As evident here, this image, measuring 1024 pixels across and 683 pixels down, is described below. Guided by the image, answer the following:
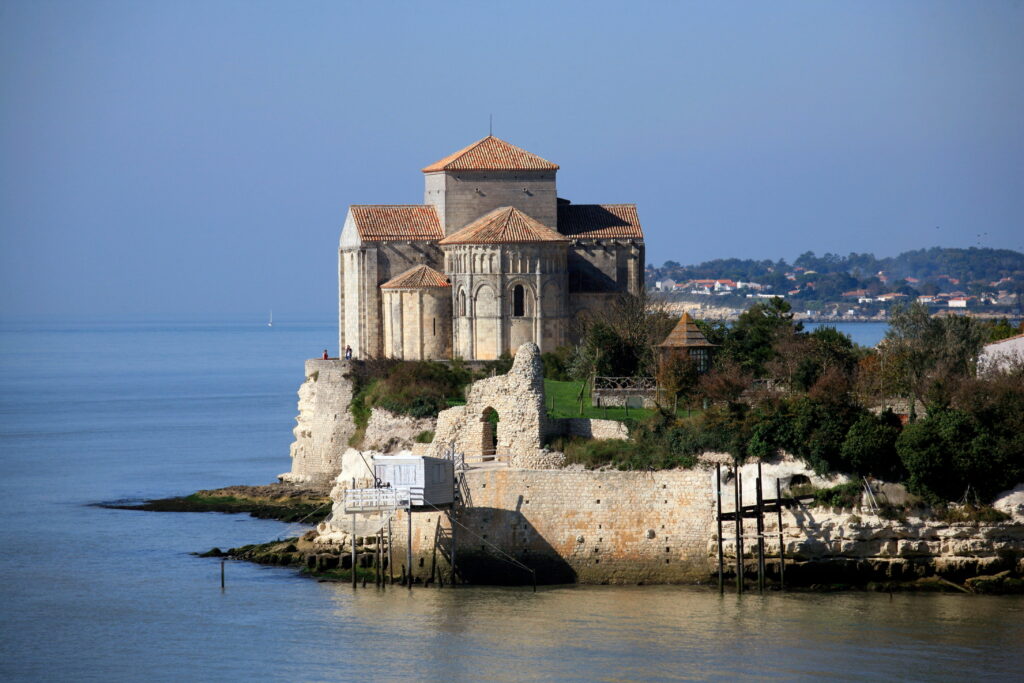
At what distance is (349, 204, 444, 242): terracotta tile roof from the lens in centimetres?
5947

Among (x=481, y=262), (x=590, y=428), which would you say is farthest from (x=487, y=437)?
(x=481, y=262)

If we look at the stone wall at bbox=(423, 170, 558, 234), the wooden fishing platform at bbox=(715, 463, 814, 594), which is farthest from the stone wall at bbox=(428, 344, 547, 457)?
the stone wall at bbox=(423, 170, 558, 234)

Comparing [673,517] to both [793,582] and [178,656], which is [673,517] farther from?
[178,656]

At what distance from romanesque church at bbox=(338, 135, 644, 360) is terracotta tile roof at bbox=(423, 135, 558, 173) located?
1.8 inches

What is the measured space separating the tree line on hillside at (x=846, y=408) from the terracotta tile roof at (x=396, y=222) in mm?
10528

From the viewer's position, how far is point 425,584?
36812 mm

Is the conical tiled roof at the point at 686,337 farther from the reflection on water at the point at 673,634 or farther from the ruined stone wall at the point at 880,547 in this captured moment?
the reflection on water at the point at 673,634

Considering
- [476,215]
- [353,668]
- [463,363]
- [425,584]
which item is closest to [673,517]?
[425,584]

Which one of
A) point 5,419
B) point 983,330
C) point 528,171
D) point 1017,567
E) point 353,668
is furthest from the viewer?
point 5,419

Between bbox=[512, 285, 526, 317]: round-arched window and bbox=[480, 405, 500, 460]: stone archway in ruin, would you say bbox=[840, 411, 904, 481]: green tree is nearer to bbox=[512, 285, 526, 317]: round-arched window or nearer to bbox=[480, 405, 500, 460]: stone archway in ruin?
bbox=[480, 405, 500, 460]: stone archway in ruin

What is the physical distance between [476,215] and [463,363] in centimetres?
691

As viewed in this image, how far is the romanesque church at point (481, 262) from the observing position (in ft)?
186

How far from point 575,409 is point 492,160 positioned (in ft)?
59.4

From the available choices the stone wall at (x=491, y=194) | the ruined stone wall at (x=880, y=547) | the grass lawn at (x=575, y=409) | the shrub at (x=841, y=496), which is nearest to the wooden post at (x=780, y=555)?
the ruined stone wall at (x=880, y=547)
